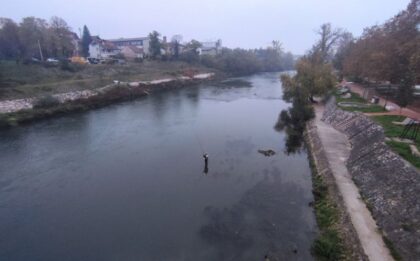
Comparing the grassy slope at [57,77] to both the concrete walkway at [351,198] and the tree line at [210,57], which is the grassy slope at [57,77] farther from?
the concrete walkway at [351,198]

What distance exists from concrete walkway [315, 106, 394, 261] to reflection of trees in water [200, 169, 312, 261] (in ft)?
6.60

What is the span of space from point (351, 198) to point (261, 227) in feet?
14.5

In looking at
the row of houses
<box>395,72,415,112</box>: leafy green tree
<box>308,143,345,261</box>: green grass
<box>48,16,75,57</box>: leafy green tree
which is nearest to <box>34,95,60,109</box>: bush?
<box>48,16,75,57</box>: leafy green tree

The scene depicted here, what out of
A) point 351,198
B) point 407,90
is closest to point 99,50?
point 407,90

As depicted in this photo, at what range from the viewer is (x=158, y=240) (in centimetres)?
1141

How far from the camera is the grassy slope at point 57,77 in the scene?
34.2 m

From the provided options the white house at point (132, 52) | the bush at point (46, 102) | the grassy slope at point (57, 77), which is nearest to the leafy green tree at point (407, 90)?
the bush at point (46, 102)

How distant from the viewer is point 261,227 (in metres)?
12.1

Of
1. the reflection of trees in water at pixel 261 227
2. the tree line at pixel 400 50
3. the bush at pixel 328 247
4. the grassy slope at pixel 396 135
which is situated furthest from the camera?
the tree line at pixel 400 50

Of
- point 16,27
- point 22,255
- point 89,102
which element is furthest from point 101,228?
point 16,27

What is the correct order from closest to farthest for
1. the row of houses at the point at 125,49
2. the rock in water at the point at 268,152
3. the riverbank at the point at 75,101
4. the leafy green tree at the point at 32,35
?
the rock in water at the point at 268,152 → the riverbank at the point at 75,101 → the leafy green tree at the point at 32,35 → the row of houses at the point at 125,49

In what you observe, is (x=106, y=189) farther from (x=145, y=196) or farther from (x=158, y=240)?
(x=158, y=240)

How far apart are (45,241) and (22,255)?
923 millimetres

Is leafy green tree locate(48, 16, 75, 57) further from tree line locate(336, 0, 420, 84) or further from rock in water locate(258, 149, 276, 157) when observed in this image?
tree line locate(336, 0, 420, 84)
